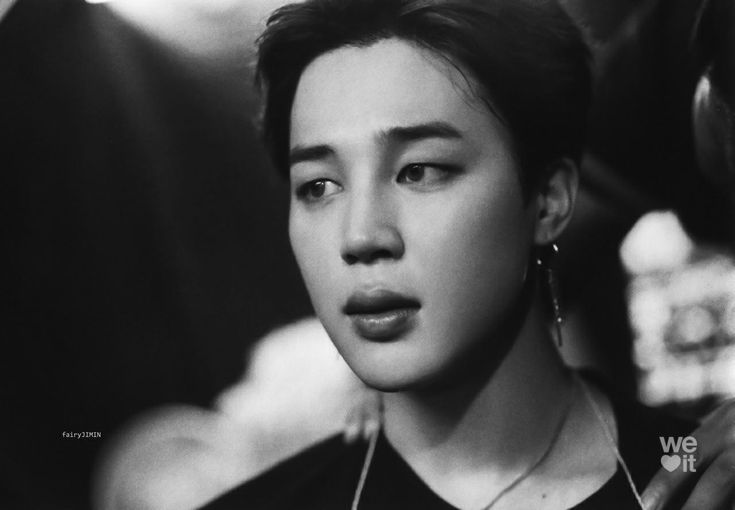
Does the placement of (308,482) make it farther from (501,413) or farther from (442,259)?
(442,259)

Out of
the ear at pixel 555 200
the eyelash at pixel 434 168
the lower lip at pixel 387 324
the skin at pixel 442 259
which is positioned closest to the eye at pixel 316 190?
the skin at pixel 442 259

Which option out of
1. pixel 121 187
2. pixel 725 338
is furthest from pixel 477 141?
pixel 121 187

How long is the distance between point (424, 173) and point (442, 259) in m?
0.17

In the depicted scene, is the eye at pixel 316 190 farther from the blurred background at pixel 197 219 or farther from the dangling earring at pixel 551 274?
the dangling earring at pixel 551 274

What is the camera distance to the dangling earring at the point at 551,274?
1.63 meters

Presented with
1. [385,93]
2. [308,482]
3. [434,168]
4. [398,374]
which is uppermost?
[385,93]

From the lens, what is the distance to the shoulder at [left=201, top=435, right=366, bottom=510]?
67.6 inches

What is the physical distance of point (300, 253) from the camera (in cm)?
167

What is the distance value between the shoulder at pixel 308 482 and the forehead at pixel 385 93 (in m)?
0.65

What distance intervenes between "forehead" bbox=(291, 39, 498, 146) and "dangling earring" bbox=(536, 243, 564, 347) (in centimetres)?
27

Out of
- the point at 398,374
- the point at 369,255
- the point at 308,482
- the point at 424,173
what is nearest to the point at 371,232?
the point at 369,255

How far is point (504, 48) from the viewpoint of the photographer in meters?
1.58

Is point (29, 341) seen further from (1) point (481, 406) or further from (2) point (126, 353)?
(1) point (481, 406)

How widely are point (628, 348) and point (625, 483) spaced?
0.27m
